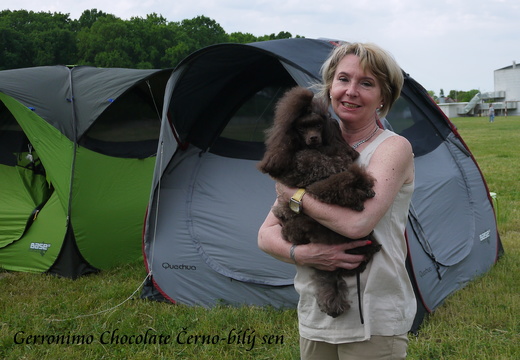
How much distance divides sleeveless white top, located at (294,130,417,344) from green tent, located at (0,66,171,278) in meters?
4.08

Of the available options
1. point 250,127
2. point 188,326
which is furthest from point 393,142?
point 250,127

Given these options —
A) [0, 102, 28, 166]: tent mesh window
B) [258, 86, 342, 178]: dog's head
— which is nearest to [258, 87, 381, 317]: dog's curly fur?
[258, 86, 342, 178]: dog's head

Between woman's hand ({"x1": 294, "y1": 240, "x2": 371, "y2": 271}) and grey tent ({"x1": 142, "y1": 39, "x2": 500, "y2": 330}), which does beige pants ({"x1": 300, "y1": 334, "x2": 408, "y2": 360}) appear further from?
grey tent ({"x1": 142, "y1": 39, "x2": 500, "y2": 330})

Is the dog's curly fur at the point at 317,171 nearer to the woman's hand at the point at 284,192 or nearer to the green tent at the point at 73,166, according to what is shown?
the woman's hand at the point at 284,192

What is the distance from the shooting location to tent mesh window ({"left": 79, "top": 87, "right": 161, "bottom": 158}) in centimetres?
552

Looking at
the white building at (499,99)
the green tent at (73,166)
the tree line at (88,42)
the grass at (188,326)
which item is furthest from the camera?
the white building at (499,99)

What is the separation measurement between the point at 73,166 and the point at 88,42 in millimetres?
44020

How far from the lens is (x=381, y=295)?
5.71 ft

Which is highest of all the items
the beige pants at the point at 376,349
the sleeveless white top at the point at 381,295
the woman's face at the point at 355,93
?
the woman's face at the point at 355,93

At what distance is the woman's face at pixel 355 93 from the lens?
1.84m

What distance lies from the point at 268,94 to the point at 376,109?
280cm

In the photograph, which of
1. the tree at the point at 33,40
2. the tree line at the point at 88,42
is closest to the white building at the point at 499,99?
the tree line at the point at 88,42

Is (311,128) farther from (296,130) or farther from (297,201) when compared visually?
(297,201)

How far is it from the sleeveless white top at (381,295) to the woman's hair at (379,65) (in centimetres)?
20
